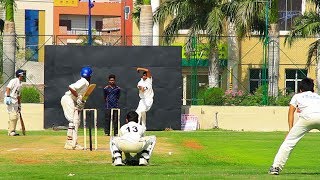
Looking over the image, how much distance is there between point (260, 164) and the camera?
22781mm

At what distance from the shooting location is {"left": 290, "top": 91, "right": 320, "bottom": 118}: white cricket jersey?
59.1 feet

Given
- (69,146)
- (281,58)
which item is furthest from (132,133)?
(281,58)

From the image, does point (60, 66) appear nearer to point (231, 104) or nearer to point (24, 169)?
point (231, 104)

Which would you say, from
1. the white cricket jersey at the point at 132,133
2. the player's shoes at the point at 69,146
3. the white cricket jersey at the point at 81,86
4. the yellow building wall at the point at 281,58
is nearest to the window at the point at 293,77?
the yellow building wall at the point at 281,58

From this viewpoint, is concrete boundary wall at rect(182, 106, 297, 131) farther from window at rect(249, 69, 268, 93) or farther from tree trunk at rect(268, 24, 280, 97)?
window at rect(249, 69, 268, 93)

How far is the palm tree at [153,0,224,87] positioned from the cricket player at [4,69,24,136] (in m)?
14.7

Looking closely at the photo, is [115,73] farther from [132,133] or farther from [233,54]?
[132,133]

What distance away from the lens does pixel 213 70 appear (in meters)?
45.9

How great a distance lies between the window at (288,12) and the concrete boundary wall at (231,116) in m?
22.4

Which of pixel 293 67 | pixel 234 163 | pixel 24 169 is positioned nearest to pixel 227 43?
pixel 293 67

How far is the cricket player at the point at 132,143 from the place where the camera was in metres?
20.2

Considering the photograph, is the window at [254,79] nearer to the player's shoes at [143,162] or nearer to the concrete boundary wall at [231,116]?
the concrete boundary wall at [231,116]

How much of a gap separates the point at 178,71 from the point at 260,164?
16160 mm

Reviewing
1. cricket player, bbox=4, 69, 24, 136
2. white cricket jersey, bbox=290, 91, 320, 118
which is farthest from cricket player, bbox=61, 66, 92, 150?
white cricket jersey, bbox=290, 91, 320, 118
